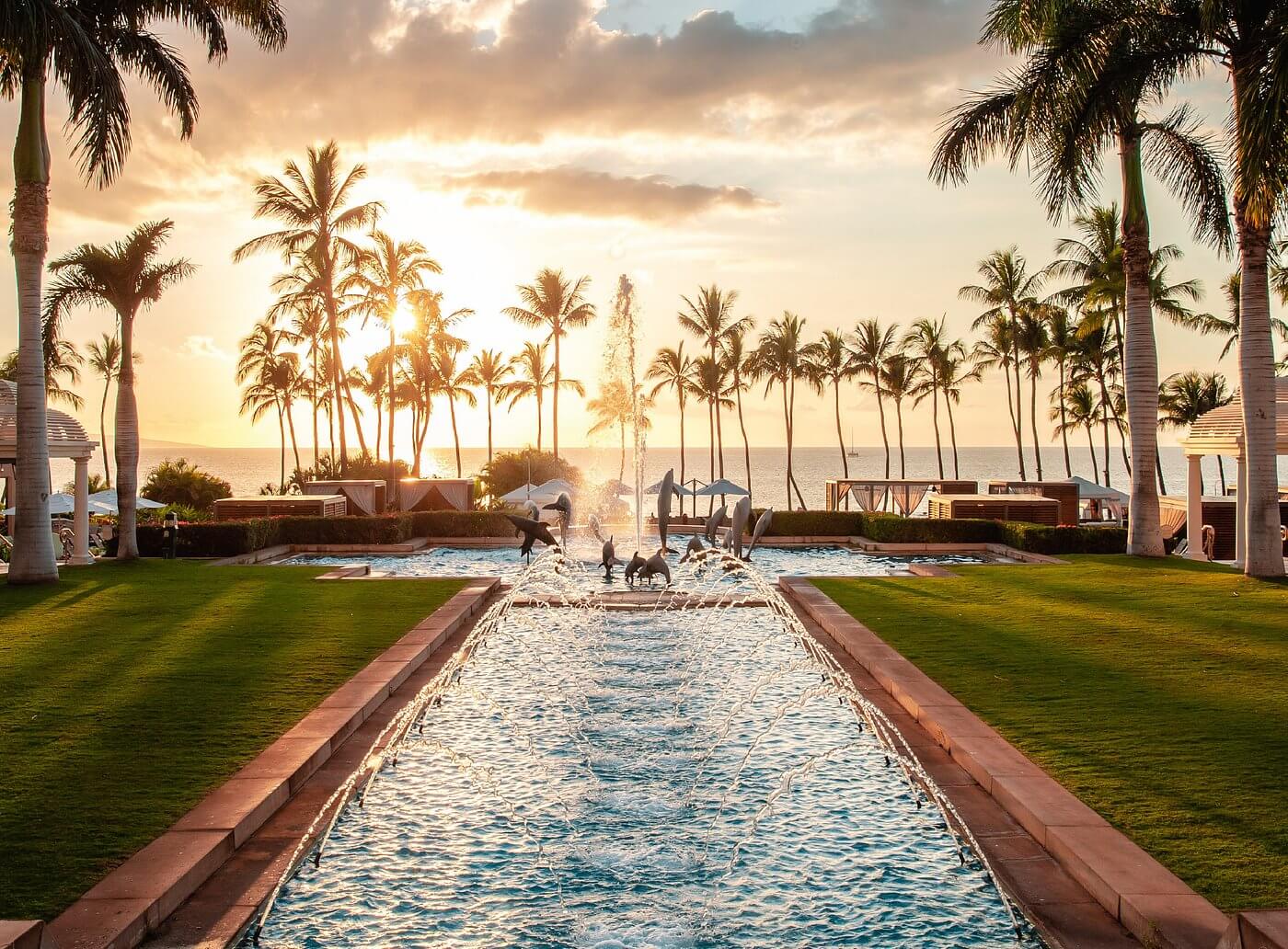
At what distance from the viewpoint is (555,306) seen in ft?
170

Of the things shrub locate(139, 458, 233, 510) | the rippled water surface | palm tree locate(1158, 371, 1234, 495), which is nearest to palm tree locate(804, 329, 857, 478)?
palm tree locate(1158, 371, 1234, 495)

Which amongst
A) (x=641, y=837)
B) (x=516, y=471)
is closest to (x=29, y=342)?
(x=641, y=837)

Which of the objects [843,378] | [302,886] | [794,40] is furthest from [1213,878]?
[843,378]

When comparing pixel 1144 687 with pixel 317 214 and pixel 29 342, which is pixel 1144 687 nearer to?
pixel 29 342

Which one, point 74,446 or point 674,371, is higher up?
point 674,371

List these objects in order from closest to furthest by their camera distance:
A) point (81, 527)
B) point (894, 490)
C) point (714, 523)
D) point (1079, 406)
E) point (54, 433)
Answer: point (54, 433)
point (81, 527)
point (714, 523)
point (894, 490)
point (1079, 406)

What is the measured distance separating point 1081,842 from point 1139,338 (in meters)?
15.3

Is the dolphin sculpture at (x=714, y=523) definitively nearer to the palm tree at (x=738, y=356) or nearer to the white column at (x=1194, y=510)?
the white column at (x=1194, y=510)

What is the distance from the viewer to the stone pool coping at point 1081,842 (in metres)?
4.06

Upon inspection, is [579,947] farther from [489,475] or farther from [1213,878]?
[489,475]

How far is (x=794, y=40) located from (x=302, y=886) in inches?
699

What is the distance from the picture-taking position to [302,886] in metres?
5.07

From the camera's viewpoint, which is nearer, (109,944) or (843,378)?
(109,944)

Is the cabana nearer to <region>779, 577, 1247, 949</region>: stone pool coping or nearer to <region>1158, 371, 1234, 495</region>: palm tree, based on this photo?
<region>1158, 371, 1234, 495</region>: palm tree
